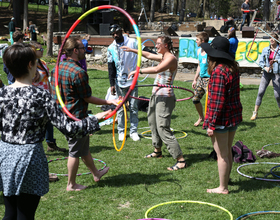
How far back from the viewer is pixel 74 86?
14.4 ft

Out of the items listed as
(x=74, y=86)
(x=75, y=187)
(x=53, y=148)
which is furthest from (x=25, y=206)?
(x=53, y=148)

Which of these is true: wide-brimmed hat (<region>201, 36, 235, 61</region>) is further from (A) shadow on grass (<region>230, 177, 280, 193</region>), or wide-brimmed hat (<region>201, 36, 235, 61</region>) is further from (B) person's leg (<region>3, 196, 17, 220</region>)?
(B) person's leg (<region>3, 196, 17, 220</region>)

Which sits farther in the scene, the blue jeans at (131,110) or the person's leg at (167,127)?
the blue jeans at (131,110)

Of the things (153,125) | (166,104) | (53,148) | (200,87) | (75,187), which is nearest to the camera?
(75,187)

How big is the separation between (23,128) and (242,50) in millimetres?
14115

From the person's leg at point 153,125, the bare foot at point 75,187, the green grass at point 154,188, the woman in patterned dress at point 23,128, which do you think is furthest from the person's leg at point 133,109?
the woman in patterned dress at point 23,128

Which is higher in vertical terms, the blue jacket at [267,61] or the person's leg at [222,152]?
the blue jacket at [267,61]

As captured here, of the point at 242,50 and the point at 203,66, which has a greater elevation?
the point at 242,50

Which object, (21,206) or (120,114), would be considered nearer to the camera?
(21,206)

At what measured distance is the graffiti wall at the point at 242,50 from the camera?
14.9 m

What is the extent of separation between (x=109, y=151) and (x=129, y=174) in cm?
128

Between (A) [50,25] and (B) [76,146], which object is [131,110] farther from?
(A) [50,25]

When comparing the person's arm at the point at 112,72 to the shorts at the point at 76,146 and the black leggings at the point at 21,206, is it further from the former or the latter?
the black leggings at the point at 21,206

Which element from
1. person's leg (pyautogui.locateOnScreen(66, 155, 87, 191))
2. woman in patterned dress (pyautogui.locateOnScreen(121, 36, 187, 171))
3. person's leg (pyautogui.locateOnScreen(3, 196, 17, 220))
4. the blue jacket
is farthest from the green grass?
the blue jacket
